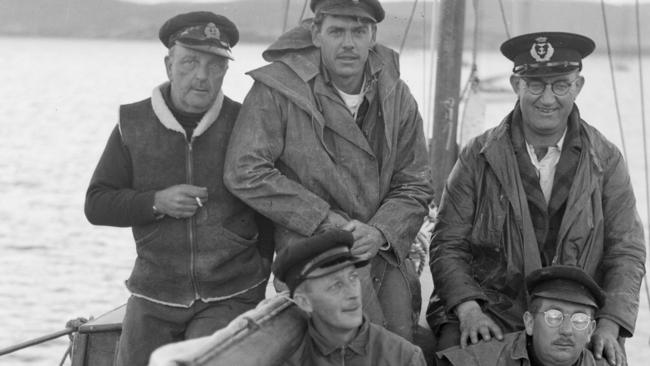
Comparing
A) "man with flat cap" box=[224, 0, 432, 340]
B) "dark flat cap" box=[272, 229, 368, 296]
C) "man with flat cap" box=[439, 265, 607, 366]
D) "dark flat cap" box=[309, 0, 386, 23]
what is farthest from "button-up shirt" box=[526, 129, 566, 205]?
"dark flat cap" box=[272, 229, 368, 296]

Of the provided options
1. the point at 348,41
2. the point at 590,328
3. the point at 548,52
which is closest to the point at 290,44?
the point at 348,41

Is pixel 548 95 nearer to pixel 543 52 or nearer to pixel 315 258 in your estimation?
pixel 543 52

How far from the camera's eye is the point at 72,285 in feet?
70.8

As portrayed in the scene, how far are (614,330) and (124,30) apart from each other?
2784 centimetres

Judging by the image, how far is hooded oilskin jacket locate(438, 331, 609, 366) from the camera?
5.23 meters

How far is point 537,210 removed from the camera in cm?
574

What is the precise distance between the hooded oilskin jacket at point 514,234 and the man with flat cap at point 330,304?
1.10 meters

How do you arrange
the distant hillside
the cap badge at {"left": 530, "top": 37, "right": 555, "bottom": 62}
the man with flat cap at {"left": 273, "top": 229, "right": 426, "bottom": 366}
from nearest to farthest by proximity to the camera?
the man with flat cap at {"left": 273, "top": 229, "right": 426, "bottom": 366} < the cap badge at {"left": 530, "top": 37, "right": 555, "bottom": 62} < the distant hillside

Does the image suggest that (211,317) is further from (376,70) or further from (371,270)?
(376,70)

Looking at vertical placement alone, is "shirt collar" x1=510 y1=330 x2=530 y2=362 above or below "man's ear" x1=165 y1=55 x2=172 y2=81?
below

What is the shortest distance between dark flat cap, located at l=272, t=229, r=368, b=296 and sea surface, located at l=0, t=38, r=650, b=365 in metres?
2.97

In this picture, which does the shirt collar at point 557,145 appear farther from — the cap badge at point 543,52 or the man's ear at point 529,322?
the man's ear at point 529,322

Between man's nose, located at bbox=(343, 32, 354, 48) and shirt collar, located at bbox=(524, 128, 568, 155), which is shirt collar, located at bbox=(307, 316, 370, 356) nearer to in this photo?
man's nose, located at bbox=(343, 32, 354, 48)

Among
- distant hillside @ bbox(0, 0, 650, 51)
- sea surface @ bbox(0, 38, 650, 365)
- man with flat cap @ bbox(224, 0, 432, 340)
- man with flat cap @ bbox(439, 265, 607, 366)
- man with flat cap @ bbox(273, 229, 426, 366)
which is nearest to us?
man with flat cap @ bbox(273, 229, 426, 366)
